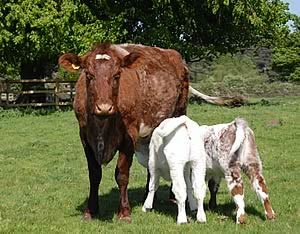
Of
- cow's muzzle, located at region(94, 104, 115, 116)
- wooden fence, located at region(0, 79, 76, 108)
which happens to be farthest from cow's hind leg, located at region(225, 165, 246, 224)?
wooden fence, located at region(0, 79, 76, 108)

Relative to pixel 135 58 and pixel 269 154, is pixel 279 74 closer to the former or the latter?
pixel 269 154

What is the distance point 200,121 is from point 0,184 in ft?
33.5

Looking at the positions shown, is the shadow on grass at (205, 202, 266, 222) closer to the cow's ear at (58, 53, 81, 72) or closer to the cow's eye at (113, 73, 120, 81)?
the cow's eye at (113, 73, 120, 81)

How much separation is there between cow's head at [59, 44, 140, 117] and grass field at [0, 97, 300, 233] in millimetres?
1538

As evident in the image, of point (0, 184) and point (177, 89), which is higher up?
point (177, 89)

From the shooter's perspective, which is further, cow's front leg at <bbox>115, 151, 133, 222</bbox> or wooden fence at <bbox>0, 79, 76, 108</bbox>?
wooden fence at <bbox>0, 79, 76, 108</bbox>

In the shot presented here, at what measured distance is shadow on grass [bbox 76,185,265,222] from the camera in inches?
341

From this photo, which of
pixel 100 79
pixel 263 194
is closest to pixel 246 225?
pixel 263 194

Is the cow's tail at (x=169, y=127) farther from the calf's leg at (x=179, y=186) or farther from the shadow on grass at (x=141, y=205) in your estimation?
the shadow on grass at (x=141, y=205)

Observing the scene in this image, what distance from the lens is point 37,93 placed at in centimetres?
2741

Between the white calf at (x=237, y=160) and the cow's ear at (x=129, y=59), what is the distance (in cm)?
139

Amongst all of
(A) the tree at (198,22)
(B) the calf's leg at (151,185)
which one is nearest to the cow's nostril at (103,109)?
(B) the calf's leg at (151,185)

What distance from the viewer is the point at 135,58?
327 inches

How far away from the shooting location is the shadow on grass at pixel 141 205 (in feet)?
28.4
